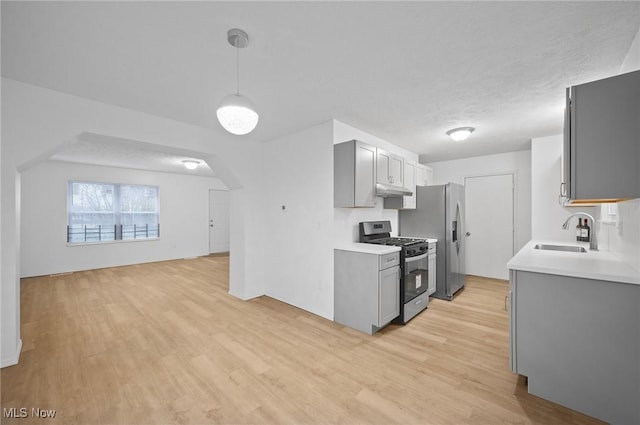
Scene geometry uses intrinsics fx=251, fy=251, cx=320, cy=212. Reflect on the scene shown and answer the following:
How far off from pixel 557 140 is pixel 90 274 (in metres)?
9.33

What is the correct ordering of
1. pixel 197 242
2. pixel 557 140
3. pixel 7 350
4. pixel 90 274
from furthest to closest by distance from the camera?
pixel 197 242
pixel 90 274
pixel 557 140
pixel 7 350

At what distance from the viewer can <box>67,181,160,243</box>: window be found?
5895mm

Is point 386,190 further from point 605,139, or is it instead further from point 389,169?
point 605,139

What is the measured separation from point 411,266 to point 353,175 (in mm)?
1438

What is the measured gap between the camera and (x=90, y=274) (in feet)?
18.2

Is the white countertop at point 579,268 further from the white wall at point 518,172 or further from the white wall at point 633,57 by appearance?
the white wall at point 518,172

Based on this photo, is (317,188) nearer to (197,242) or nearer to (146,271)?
(146,271)

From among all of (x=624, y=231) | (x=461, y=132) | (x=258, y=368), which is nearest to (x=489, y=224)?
(x=461, y=132)

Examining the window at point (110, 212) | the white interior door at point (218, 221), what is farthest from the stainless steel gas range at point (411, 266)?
the window at point (110, 212)

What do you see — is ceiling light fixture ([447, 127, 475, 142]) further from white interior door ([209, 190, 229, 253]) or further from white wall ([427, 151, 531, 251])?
white interior door ([209, 190, 229, 253])

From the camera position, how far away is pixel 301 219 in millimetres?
3666

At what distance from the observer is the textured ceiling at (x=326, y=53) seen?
1519 millimetres

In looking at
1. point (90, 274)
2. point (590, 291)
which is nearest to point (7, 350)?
point (90, 274)

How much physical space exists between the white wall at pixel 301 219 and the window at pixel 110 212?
465cm
